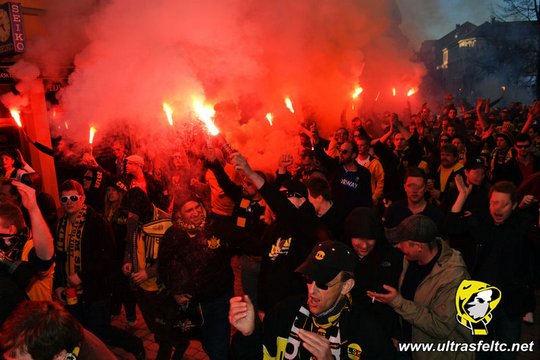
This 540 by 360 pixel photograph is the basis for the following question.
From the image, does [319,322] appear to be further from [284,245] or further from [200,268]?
[200,268]

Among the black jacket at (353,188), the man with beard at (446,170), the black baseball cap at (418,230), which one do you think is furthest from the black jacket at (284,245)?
the man with beard at (446,170)

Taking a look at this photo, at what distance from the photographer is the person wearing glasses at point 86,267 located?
478cm

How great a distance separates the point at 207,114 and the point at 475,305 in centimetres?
308

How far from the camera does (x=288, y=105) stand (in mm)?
9781

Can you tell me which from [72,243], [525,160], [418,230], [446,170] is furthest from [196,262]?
[525,160]

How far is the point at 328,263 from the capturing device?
2785 millimetres

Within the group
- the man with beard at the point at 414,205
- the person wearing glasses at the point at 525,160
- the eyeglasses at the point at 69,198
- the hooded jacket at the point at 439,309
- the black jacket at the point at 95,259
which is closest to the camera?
the hooded jacket at the point at 439,309

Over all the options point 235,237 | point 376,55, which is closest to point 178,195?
→ point 235,237

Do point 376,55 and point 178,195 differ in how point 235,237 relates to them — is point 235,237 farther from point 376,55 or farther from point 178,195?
point 376,55

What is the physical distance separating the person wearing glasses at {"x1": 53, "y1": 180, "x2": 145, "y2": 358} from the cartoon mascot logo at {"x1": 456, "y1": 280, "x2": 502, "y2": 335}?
3295mm

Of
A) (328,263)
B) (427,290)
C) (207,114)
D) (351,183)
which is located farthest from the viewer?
(351,183)

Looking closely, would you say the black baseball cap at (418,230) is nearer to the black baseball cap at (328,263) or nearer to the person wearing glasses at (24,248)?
the black baseball cap at (328,263)

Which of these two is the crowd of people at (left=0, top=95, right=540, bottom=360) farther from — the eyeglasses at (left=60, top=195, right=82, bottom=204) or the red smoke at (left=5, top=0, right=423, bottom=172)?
the red smoke at (left=5, top=0, right=423, bottom=172)
